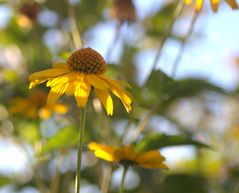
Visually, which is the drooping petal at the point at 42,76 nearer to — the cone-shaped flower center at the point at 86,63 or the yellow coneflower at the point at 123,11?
the cone-shaped flower center at the point at 86,63

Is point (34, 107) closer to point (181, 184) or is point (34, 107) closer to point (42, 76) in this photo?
point (181, 184)

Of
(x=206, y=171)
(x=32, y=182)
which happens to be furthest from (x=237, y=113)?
(x=32, y=182)

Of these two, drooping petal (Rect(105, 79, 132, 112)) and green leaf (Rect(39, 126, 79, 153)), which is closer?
drooping petal (Rect(105, 79, 132, 112))

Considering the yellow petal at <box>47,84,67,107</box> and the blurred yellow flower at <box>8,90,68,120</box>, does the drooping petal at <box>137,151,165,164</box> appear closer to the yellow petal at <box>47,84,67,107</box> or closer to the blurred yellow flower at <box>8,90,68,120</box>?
the yellow petal at <box>47,84,67,107</box>

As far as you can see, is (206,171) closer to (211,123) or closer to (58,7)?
(211,123)

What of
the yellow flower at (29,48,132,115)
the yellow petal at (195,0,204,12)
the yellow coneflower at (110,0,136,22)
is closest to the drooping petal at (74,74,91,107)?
the yellow flower at (29,48,132,115)

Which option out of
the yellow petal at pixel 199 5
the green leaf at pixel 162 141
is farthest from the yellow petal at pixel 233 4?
the green leaf at pixel 162 141

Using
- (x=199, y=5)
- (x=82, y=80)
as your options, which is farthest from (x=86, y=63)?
(x=199, y=5)
